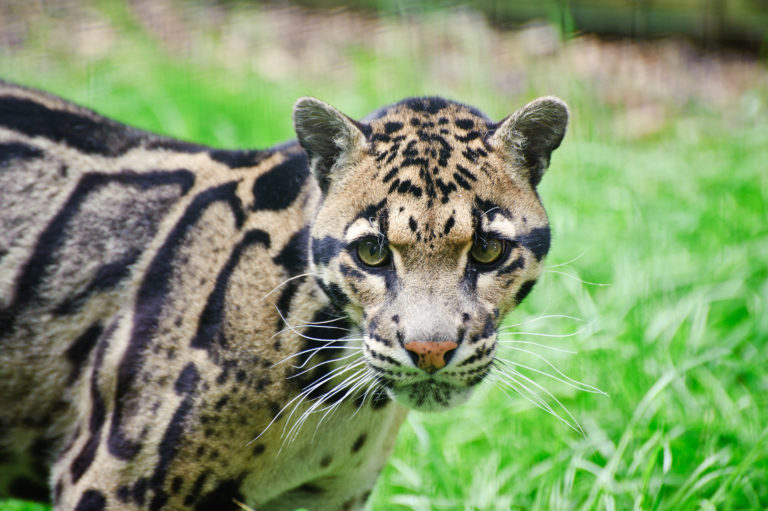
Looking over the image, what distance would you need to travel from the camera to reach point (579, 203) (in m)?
7.44

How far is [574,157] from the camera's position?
8102 mm

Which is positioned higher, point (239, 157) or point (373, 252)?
point (239, 157)

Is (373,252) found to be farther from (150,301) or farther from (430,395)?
(150,301)

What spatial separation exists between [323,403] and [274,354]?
0.31 meters

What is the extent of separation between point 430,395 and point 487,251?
0.61m

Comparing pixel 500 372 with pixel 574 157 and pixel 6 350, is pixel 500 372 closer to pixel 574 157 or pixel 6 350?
pixel 6 350

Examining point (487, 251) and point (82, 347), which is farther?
point (82, 347)

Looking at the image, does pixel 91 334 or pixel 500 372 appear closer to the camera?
pixel 500 372

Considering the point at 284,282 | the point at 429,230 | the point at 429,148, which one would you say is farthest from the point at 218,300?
A: the point at 429,148

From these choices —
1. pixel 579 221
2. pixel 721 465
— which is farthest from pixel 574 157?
pixel 721 465

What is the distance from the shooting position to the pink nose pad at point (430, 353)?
9.79ft

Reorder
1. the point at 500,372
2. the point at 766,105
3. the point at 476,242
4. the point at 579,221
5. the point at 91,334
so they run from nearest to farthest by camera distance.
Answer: the point at 476,242
the point at 500,372
the point at 91,334
the point at 579,221
the point at 766,105

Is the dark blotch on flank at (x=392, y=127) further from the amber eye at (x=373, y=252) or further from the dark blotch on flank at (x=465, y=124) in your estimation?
the amber eye at (x=373, y=252)

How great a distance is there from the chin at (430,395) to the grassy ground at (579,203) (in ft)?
1.71
